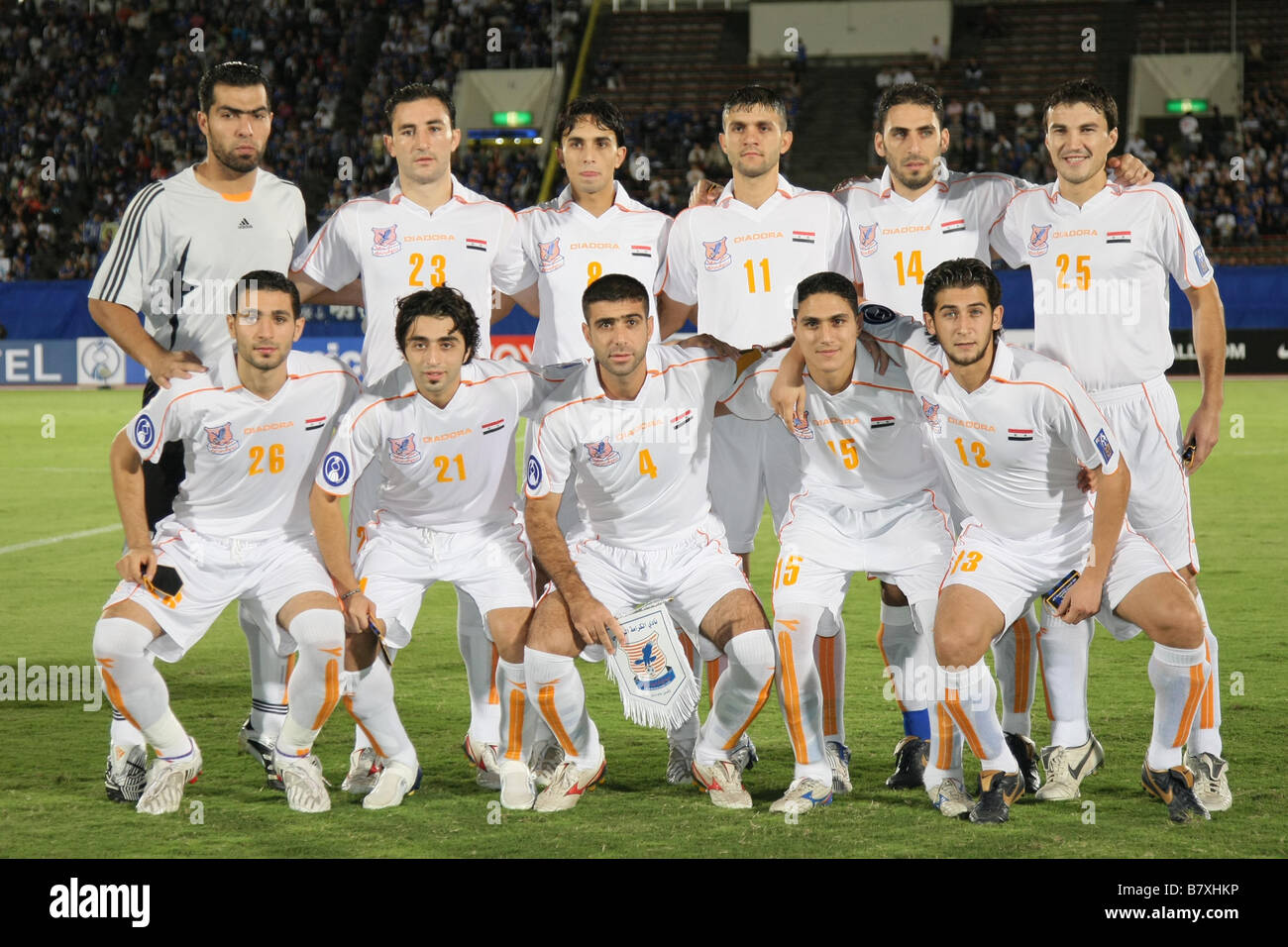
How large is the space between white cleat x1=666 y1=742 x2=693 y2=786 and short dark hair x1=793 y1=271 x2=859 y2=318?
159cm

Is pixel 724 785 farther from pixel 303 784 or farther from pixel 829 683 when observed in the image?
pixel 303 784

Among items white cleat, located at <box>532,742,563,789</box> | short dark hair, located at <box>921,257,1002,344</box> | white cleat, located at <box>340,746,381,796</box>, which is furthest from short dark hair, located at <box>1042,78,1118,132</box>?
white cleat, located at <box>340,746,381,796</box>

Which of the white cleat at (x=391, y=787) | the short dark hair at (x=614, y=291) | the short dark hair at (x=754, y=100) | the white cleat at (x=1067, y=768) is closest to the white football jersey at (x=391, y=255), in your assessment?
the short dark hair at (x=614, y=291)

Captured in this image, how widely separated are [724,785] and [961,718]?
80 centimetres

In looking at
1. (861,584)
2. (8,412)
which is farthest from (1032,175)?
(861,584)

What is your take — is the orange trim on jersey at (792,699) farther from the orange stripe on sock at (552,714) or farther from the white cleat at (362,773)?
the white cleat at (362,773)

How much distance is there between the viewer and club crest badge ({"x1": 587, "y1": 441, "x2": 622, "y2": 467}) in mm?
5262

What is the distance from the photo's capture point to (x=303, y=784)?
16.2 ft

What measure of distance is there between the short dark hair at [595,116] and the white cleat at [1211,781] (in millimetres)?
3006

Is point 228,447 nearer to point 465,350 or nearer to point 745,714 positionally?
point 465,350

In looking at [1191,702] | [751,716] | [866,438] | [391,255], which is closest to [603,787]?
[751,716]

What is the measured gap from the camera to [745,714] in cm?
495

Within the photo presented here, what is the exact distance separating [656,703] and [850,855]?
91 centimetres

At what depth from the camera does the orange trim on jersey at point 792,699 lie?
492cm
